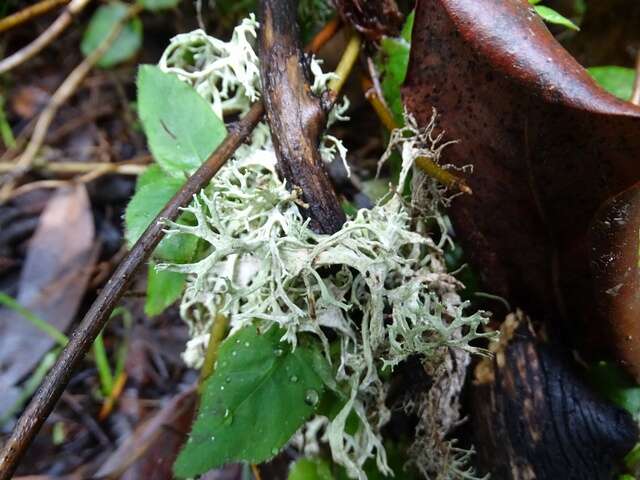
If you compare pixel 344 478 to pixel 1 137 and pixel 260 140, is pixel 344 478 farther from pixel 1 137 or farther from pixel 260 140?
pixel 1 137

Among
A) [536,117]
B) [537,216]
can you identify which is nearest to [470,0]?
[536,117]

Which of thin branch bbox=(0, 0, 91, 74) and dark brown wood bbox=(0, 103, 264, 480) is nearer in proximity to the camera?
dark brown wood bbox=(0, 103, 264, 480)

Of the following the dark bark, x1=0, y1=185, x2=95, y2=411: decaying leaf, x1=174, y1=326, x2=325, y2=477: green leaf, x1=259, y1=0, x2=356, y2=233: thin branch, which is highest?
the dark bark

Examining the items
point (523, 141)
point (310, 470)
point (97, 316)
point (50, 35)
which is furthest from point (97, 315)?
point (50, 35)

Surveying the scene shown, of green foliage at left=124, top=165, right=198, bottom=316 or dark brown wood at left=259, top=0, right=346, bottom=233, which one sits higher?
dark brown wood at left=259, top=0, right=346, bottom=233

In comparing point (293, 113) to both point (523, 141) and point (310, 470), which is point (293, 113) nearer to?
point (523, 141)

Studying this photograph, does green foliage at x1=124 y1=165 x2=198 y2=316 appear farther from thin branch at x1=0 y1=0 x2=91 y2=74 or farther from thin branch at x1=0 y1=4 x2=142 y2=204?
thin branch at x1=0 y1=4 x2=142 y2=204

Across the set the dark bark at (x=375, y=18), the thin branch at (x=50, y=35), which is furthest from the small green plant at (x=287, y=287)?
the thin branch at (x=50, y=35)

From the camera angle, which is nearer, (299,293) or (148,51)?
(299,293)

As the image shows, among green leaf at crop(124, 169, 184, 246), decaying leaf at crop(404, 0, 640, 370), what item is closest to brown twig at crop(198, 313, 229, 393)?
green leaf at crop(124, 169, 184, 246)
